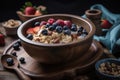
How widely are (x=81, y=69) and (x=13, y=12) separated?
79 centimetres

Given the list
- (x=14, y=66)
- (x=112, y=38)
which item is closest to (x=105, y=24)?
(x=112, y=38)

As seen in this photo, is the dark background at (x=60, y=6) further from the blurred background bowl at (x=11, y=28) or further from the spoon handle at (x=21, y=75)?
the spoon handle at (x=21, y=75)

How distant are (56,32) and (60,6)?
2.00 ft

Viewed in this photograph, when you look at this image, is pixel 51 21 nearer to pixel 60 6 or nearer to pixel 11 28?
pixel 11 28

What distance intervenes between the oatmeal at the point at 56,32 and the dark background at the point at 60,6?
51 cm

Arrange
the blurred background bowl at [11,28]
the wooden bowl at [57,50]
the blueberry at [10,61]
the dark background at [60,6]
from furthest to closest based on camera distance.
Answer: the dark background at [60,6]
the blurred background bowl at [11,28]
the blueberry at [10,61]
the wooden bowl at [57,50]

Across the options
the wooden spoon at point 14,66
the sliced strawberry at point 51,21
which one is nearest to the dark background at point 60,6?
the sliced strawberry at point 51,21

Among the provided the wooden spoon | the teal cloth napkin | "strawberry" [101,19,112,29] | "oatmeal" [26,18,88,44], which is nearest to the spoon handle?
the wooden spoon

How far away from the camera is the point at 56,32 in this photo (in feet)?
3.57

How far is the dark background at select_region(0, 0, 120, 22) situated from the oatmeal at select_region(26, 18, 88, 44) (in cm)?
51

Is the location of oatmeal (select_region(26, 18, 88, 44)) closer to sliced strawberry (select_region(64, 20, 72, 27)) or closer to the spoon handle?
sliced strawberry (select_region(64, 20, 72, 27))

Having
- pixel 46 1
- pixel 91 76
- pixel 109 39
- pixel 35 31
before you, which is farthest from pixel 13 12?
pixel 91 76

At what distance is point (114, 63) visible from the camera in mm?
1064

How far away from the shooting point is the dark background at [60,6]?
1.65m
